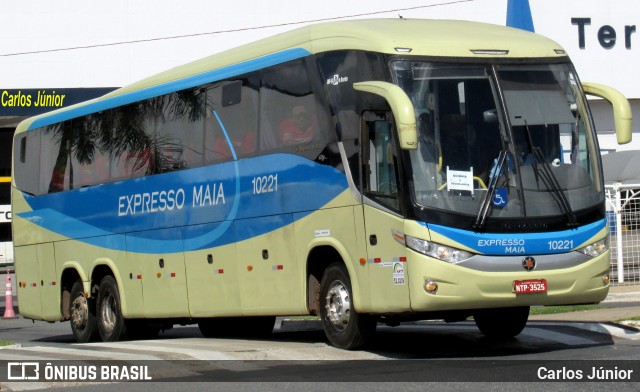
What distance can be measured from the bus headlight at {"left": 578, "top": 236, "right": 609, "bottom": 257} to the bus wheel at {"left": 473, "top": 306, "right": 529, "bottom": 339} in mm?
1714

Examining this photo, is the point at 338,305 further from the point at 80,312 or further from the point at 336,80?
the point at 80,312

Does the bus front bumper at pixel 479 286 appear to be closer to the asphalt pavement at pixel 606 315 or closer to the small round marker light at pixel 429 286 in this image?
Result: the small round marker light at pixel 429 286

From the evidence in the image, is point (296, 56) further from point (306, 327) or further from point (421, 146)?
point (306, 327)

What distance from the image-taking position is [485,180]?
12.7 m

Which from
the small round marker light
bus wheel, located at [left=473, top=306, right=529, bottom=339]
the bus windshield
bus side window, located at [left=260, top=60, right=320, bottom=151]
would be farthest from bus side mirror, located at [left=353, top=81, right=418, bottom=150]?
bus wheel, located at [left=473, top=306, right=529, bottom=339]

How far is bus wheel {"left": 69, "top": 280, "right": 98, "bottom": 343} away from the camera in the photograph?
19578 millimetres

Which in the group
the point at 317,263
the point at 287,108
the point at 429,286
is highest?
the point at 287,108

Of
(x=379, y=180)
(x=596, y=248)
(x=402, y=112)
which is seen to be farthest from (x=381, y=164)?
(x=596, y=248)

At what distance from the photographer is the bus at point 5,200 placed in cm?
Answer: 5231

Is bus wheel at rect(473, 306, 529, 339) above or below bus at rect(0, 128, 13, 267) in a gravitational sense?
below

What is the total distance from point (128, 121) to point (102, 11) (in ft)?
103

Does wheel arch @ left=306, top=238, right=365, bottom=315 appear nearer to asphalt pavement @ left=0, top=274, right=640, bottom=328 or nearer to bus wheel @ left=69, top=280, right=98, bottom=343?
asphalt pavement @ left=0, top=274, right=640, bottom=328

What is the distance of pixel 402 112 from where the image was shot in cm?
1213

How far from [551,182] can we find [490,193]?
2.53 ft
